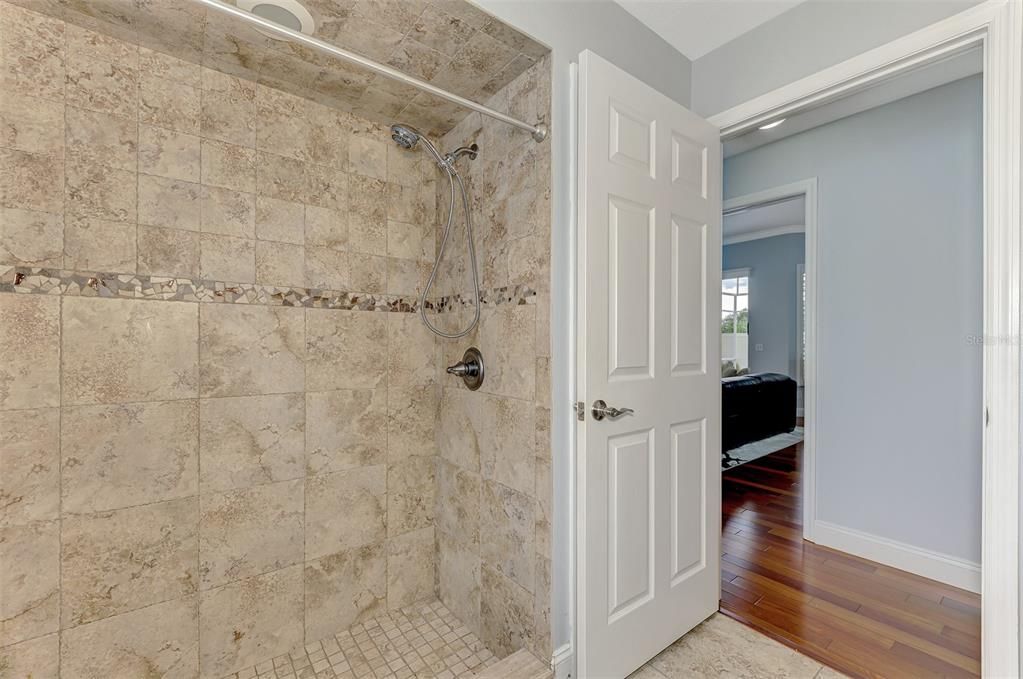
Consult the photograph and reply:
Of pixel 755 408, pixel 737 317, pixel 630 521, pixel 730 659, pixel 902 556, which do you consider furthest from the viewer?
pixel 737 317

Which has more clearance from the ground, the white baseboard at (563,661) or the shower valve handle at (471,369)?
the shower valve handle at (471,369)

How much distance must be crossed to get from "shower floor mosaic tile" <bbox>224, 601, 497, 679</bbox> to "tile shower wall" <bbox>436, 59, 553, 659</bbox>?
0.28 ft

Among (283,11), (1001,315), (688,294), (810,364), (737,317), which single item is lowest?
(810,364)

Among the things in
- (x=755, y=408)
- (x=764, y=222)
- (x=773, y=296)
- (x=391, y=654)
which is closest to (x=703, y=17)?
(x=391, y=654)

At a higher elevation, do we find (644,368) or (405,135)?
(405,135)

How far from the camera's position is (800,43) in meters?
1.70

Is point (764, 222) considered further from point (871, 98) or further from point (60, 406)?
point (60, 406)

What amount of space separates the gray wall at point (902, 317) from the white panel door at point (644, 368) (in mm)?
1214

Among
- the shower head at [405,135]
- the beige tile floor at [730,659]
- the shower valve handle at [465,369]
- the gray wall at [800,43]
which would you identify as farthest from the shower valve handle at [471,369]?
the gray wall at [800,43]

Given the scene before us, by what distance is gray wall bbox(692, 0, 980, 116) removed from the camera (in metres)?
1.47

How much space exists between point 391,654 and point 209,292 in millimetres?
1519

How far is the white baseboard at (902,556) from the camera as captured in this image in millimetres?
2215

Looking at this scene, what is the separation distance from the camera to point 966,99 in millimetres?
2262

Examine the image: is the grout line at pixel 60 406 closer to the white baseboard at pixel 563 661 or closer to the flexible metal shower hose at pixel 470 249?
the flexible metal shower hose at pixel 470 249
